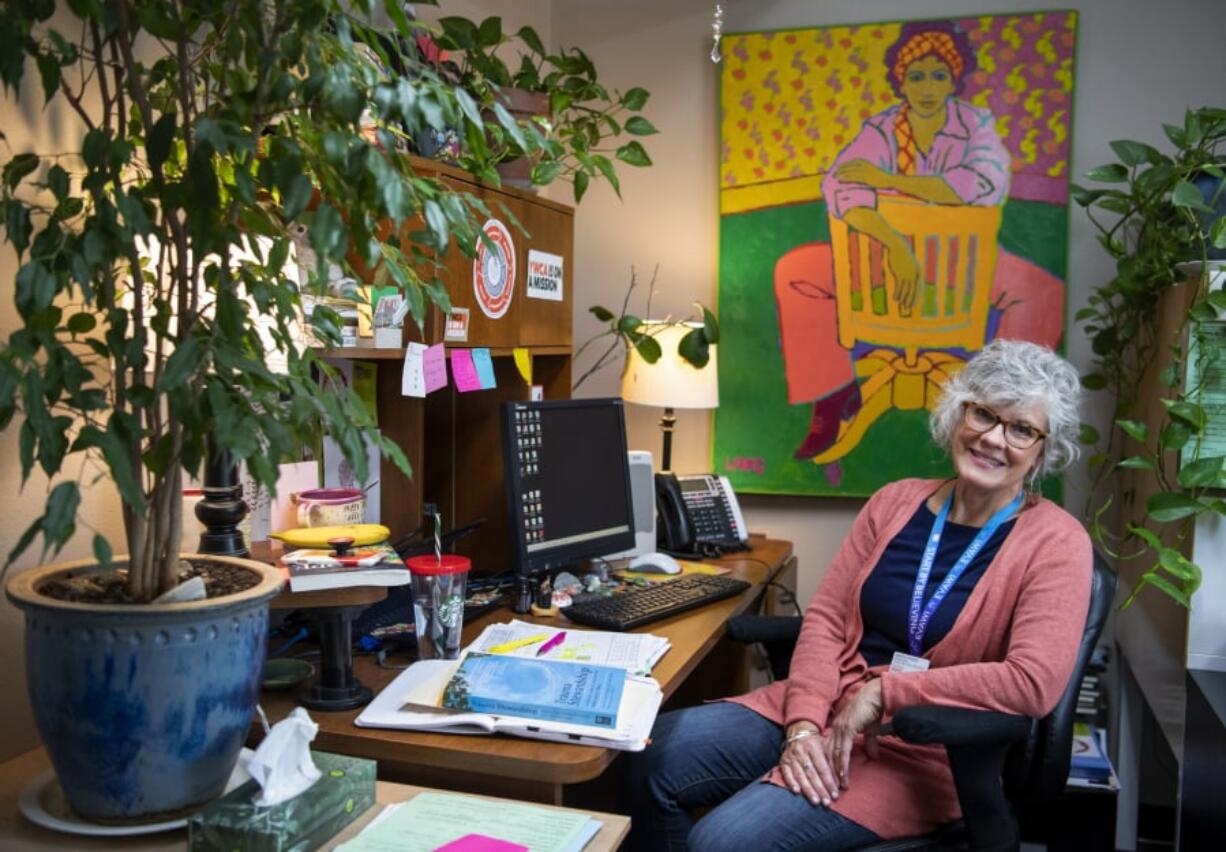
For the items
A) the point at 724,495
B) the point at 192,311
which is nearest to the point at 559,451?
the point at 724,495

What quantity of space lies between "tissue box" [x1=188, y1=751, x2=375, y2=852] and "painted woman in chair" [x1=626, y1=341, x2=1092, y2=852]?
69 centimetres

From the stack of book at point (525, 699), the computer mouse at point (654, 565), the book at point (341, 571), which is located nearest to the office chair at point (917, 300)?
the computer mouse at point (654, 565)

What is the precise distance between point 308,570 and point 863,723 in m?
1.00

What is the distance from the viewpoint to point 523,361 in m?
2.54

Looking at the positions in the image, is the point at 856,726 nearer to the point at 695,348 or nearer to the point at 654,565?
the point at 654,565

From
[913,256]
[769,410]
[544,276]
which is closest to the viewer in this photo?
[544,276]

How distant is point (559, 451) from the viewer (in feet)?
7.97

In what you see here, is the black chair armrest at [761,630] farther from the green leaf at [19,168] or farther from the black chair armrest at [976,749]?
the green leaf at [19,168]

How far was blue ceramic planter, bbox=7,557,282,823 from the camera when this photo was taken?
1.25m

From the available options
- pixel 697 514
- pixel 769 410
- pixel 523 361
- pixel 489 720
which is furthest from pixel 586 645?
pixel 769 410

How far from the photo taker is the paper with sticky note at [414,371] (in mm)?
2045

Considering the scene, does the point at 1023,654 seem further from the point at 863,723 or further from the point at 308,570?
the point at 308,570

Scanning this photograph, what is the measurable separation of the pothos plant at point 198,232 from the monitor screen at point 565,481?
3.09ft

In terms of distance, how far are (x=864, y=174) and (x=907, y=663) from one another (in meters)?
1.64
